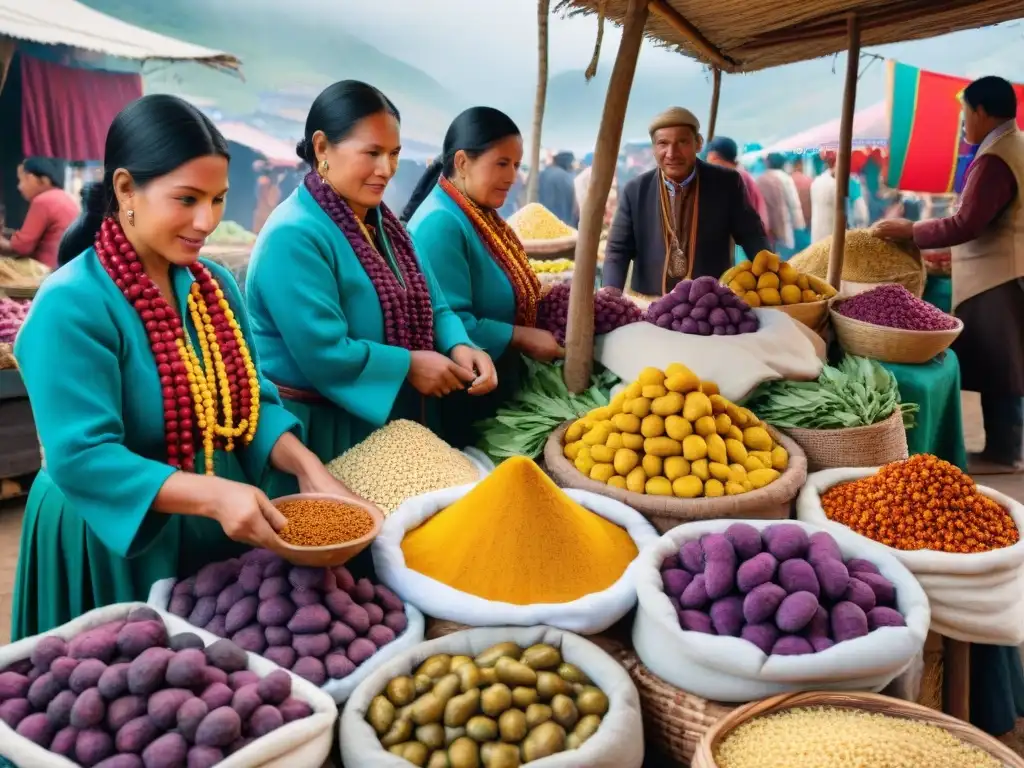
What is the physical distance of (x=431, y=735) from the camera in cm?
119

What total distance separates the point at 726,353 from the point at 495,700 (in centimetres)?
152

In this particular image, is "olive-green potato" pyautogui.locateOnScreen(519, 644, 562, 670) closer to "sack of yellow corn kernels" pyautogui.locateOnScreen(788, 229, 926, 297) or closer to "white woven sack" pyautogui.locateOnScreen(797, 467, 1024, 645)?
"white woven sack" pyautogui.locateOnScreen(797, 467, 1024, 645)

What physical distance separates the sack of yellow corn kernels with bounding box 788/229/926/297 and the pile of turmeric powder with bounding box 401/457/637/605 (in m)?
2.81

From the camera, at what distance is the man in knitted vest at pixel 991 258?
381cm

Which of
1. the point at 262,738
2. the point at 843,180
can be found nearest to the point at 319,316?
the point at 262,738

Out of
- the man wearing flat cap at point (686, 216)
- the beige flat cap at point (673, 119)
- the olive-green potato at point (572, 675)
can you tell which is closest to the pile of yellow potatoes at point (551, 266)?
the man wearing flat cap at point (686, 216)

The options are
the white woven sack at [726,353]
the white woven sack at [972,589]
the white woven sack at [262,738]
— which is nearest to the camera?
the white woven sack at [262,738]

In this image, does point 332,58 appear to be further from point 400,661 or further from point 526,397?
point 400,661

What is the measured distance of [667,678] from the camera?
56.1 inches

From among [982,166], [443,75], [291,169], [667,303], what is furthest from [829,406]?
[443,75]

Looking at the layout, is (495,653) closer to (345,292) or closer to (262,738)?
(262,738)

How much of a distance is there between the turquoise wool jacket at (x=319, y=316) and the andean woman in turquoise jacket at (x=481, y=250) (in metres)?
0.44

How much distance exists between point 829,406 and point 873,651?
1173 millimetres

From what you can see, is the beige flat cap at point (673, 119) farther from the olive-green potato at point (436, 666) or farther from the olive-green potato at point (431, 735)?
the olive-green potato at point (431, 735)
